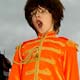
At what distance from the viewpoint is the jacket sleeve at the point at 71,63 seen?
304 centimetres

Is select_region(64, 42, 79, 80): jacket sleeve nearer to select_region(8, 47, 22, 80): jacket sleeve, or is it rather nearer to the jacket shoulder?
the jacket shoulder

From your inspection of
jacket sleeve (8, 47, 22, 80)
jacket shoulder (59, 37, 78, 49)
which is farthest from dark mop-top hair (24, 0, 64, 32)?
jacket sleeve (8, 47, 22, 80)

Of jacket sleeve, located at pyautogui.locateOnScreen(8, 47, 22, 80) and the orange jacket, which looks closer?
the orange jacket

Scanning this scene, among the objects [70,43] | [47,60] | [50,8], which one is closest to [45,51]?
[47,60]

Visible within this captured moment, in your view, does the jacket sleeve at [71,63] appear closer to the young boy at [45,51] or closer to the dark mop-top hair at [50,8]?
the young boy at [45,51]

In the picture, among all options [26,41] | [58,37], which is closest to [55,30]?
[58,37]

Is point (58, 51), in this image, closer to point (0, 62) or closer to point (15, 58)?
point (15, 58)

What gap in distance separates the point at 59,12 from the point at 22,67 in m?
0.60

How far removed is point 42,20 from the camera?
3143mm

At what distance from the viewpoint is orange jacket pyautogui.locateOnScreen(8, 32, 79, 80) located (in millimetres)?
3037

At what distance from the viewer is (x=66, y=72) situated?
3.07 meters

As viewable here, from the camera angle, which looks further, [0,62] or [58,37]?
[0,62]

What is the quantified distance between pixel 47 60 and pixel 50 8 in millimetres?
491

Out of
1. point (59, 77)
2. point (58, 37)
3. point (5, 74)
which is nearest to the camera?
point (59, 77)
